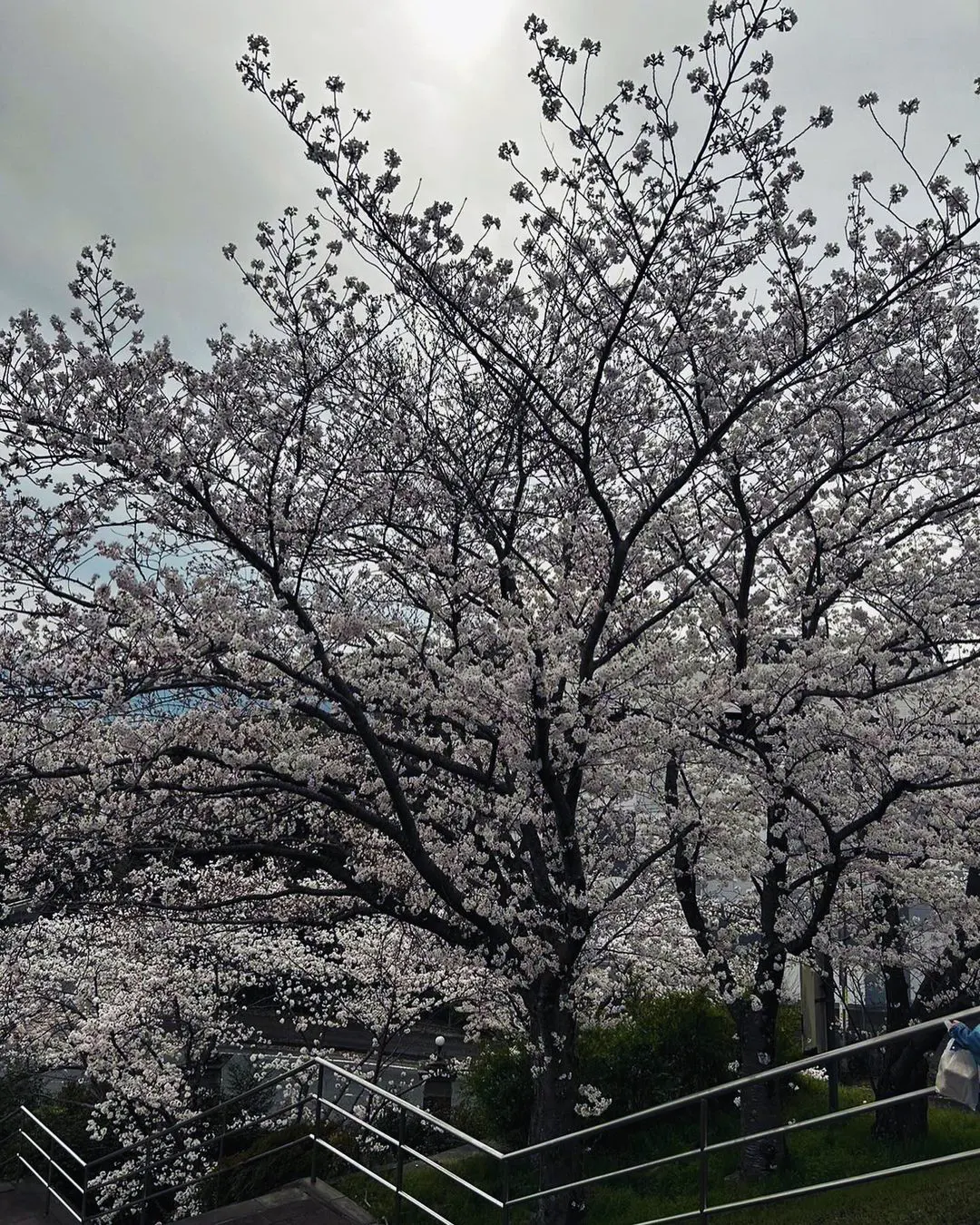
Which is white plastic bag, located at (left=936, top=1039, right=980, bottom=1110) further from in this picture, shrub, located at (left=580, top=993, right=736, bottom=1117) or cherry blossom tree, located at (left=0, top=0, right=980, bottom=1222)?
shrub, located at (left=580, top=993, right=736, bottom=1117)

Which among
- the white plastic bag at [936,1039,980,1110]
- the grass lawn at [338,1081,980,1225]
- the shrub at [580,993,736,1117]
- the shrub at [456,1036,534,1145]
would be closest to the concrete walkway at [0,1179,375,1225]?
the grass lawn at [338,1081,980,1225]

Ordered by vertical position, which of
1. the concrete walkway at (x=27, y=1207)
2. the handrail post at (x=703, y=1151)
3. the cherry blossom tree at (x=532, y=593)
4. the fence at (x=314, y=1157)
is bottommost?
the concrete walkway at (x=27, y=1207)

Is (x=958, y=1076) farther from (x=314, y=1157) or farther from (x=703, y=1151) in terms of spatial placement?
(x=314, y=1157)

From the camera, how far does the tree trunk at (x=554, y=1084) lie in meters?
7.41

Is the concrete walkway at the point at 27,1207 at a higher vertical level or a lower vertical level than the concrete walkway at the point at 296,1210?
lower

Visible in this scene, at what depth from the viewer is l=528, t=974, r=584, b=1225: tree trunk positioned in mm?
7406

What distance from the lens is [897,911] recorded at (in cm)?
978

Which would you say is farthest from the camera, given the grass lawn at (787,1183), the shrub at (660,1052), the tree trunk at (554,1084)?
the shrub at (660,1052)

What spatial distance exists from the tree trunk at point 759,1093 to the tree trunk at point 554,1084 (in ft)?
6.64

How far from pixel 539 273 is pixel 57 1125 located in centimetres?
1299

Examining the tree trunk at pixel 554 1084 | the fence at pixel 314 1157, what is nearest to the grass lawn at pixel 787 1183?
the fence at pixel 314 1157

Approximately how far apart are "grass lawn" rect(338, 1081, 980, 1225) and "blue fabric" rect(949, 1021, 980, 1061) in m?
1.77

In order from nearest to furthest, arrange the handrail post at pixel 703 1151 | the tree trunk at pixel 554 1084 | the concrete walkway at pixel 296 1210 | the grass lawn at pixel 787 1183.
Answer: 1. the handrail post at pixel 703 1151
2. the grass lawn at pixel 787 1183
3. the concrete walkway at pixel 296 1210
4. the tree trunk at pixel 554 1084

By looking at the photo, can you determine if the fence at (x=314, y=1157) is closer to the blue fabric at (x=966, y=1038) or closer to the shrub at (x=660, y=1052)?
the shrub at (x=660, y=1052)
